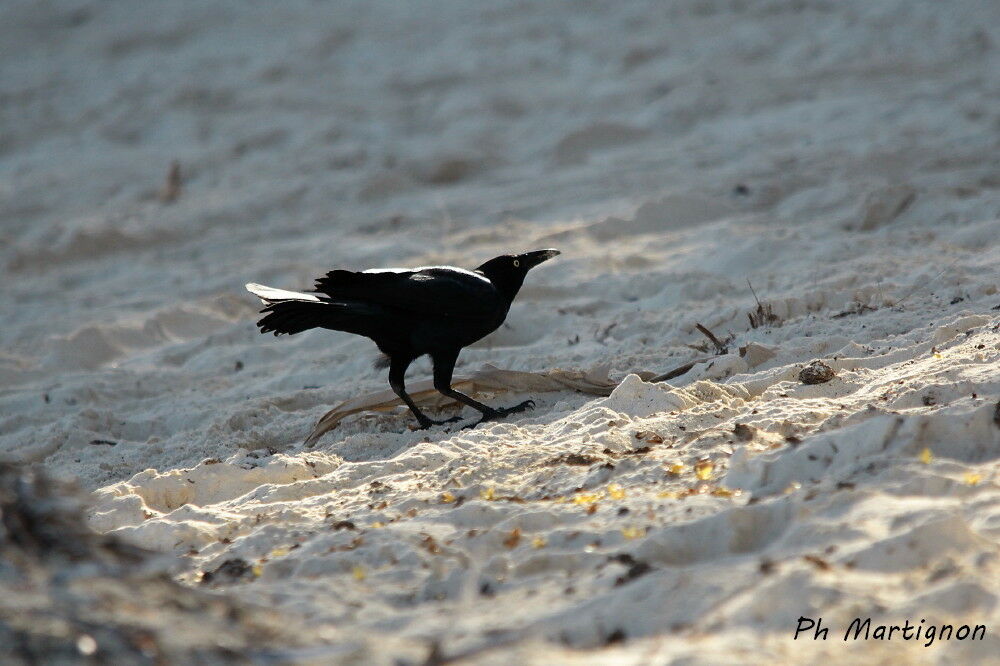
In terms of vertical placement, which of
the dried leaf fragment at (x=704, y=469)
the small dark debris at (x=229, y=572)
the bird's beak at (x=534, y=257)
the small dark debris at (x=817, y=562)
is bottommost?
the small dark debris at (x=229, y=572)

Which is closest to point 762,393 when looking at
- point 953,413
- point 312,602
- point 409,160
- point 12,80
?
point 953,413

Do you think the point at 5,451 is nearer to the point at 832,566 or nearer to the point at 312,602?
the point at 312,602

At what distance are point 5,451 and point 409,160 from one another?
5.07 metres

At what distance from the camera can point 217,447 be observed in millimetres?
4668

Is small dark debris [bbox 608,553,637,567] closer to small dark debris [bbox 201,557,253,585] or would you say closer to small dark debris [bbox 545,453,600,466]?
small dark debris [bbox 545,453,600,466]

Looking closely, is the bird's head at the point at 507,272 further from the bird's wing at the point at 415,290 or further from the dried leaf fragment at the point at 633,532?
the dried leaf fragment at the point at 633,532

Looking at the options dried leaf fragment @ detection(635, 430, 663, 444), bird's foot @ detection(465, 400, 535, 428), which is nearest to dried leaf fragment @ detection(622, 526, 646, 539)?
dried leaf fragment @ detection(635, 430, 663, 444)

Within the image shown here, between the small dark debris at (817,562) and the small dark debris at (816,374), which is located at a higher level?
the small dark debris at (817,562)

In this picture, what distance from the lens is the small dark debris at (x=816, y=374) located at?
13.5 feet

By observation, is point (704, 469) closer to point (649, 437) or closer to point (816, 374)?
point (649, 437)

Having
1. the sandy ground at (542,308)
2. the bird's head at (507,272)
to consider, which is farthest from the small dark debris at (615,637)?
the bird's head at (507,272)

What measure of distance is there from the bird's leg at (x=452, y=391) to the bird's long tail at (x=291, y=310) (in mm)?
540

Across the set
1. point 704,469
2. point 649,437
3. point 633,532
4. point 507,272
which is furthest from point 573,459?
point 507,272

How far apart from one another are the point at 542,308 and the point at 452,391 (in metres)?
1.59
